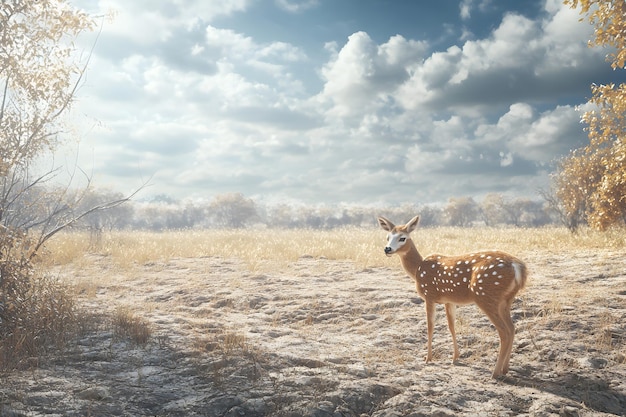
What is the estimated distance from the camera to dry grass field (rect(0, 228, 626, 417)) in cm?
667

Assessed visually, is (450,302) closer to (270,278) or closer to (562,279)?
(562,279)

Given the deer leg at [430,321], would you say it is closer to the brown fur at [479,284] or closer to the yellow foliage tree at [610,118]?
the brown fur at [479,284]

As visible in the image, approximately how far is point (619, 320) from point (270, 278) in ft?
30.9

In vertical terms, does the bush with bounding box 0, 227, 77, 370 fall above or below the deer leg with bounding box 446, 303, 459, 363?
above

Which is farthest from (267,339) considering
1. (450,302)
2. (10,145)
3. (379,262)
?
(379,262)

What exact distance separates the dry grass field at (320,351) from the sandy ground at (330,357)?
29 mm

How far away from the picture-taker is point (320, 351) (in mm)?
8859

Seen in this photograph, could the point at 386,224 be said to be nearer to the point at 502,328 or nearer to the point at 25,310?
the point at 502,328

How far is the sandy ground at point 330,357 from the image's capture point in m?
6.64

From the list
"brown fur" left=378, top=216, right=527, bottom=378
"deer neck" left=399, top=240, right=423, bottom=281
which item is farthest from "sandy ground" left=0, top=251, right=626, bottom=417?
"deer neck" left=399, top=240, right=423, bottom=281

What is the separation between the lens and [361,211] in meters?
125

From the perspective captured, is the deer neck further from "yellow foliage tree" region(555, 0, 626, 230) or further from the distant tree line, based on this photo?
the distant tree line

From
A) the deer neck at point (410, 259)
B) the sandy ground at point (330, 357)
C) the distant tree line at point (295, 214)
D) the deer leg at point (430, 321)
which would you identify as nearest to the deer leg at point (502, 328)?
the sandy ground at point (330, 357)

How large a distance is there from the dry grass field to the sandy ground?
0.09 feet
